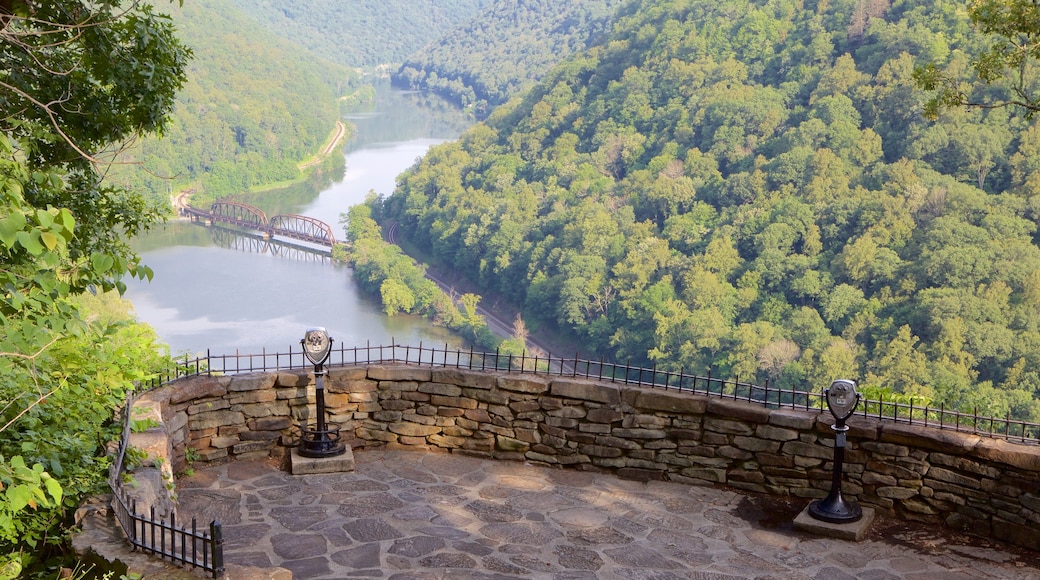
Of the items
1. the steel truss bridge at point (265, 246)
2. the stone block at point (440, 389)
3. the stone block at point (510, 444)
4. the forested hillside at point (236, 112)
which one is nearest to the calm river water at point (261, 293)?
the steel truss bridge at point (265, 246)

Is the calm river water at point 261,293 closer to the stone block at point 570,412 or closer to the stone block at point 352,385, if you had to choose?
the stone block at point 352,385

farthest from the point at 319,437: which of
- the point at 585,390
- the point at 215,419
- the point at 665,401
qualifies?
the point at 665,401

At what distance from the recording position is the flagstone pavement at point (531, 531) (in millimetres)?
4707

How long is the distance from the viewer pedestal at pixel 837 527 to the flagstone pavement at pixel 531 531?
1.9 inches

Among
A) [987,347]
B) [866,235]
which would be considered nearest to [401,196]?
[866,235]

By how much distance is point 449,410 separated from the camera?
20.7ft

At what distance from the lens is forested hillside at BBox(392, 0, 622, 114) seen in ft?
373

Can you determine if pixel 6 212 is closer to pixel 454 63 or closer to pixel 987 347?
pixel 987 347

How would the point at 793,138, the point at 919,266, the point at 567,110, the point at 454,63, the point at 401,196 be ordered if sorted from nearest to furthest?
1. the point at 919,266
2. the point at 793,138
3. the point at 567,110
4. the point at 401,196
5. the point at 454,63

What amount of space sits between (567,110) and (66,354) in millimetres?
72461

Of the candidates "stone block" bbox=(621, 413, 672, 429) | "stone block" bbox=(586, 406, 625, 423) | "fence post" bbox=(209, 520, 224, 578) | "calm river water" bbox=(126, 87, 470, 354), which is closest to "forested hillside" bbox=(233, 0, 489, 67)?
"calm river water" bbox=(126, 87, 470, 354)

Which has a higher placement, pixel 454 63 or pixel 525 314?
pixel 454 63

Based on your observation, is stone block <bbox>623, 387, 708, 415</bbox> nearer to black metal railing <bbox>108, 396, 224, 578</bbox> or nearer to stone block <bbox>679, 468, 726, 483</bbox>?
stone block <bbox>679, 468, 726, 483</bbox>

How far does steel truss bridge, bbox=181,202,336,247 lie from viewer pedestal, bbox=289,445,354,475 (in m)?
74.8
